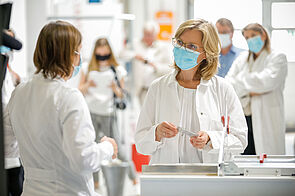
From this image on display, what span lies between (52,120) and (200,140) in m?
0.58

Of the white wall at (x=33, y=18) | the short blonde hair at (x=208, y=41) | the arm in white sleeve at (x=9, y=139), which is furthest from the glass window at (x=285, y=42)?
the white wall at (x=33, y=18)

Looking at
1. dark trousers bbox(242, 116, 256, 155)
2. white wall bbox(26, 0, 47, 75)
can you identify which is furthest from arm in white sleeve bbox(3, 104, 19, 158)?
white wall bbox(26, 0, 47, 75)

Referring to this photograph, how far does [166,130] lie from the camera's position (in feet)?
5.92

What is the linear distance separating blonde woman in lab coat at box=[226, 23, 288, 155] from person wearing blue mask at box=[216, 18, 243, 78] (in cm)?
3

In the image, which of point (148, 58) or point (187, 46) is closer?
point (187, 46)

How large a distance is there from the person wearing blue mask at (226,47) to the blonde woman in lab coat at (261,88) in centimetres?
3

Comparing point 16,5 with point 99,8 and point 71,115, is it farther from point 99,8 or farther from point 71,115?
point 71,115

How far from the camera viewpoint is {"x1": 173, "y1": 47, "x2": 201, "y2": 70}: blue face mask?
1.81 m

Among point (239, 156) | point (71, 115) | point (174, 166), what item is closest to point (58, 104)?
point (71, 115)

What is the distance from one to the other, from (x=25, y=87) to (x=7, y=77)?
0.92m

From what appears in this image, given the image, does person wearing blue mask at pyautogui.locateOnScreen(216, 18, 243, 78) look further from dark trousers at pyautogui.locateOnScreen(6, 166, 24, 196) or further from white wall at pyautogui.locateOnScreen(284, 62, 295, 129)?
dark trousers at pyautogui.locateOnScreen(6, 166, 24, 196)

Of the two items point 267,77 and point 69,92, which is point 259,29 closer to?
point 267,77

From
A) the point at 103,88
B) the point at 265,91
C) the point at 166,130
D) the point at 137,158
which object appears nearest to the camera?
the point at 166,130

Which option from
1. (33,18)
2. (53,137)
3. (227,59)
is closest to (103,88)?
(33,18)
